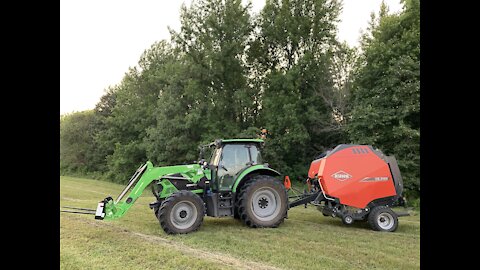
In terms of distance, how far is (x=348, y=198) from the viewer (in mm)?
8211

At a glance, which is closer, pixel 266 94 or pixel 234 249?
pixel 234 249

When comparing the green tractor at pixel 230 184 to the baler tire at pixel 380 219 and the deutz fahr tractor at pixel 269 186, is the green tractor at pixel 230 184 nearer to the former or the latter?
the deutz fahr tractor at pixel 269 186

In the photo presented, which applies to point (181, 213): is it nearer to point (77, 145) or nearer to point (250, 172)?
point (250, 172)

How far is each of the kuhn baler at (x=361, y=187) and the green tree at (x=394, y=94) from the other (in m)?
7.74

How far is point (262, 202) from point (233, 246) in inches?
83.1

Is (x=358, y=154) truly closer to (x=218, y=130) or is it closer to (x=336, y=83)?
(x=336, y=83)

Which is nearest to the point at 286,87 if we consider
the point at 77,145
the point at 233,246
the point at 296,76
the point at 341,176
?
the point at 296,76

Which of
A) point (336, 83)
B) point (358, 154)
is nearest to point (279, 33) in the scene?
point (336, 83)

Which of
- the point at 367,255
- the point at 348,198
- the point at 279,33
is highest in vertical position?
the point at 279,33

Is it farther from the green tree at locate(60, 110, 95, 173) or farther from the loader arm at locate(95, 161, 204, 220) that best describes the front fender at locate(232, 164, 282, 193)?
the green tree at locate(60, 110, 95, 173)

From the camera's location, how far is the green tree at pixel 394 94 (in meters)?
15.6
